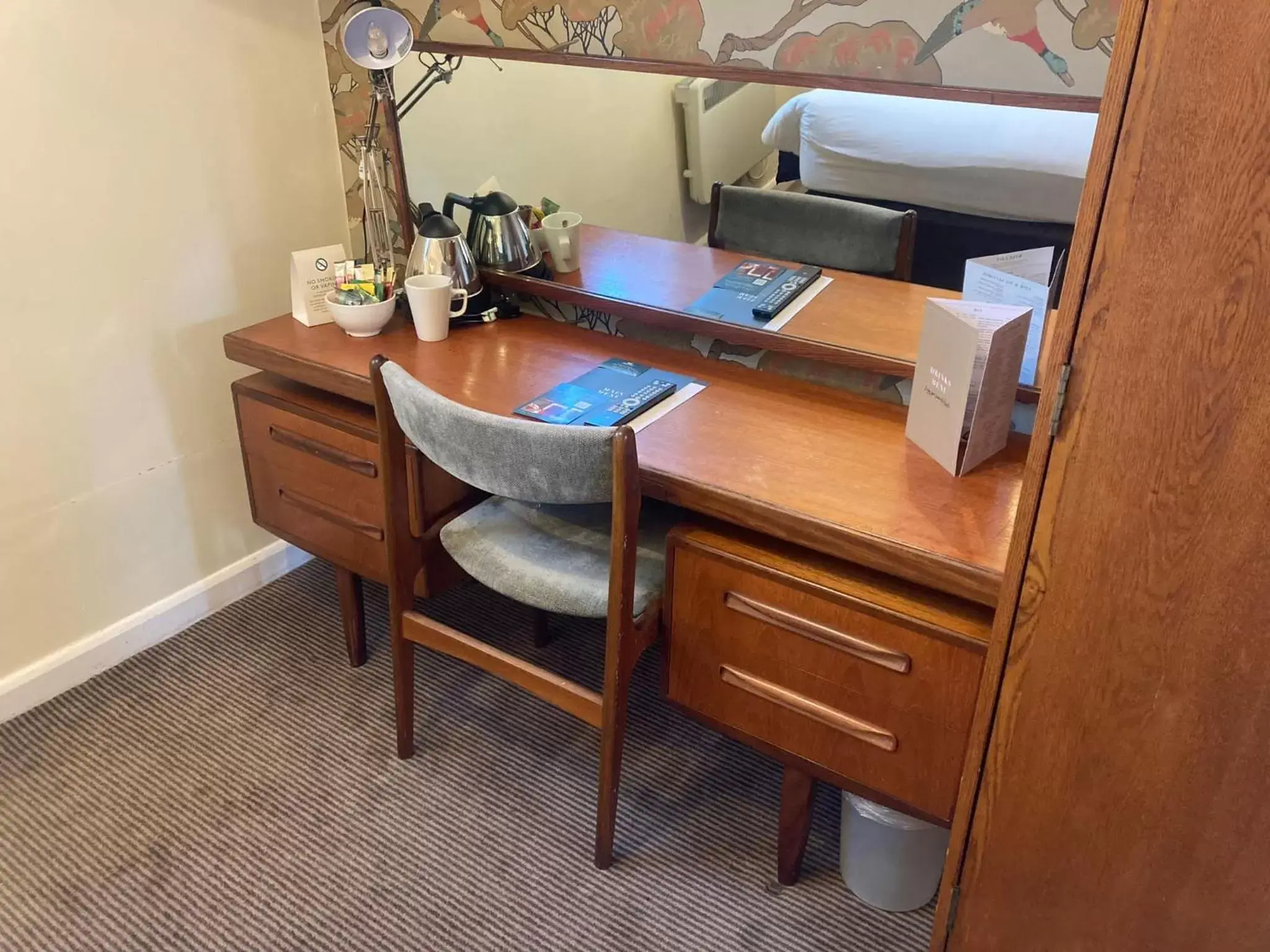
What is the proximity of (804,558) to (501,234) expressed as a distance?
38.1 inches

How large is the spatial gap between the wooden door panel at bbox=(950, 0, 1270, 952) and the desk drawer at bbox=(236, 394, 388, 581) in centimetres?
110

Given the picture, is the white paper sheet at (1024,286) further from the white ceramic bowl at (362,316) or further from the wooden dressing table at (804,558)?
the white ceramic bowl at (362,316)

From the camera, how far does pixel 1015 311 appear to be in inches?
51.7

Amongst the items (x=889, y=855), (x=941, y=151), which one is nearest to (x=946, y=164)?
(x=941, y=151)

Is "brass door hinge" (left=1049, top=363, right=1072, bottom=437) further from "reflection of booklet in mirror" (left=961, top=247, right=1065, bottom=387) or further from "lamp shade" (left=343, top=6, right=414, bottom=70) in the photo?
"lamp shade" (left=343, top=6, right=414, bottom=70)

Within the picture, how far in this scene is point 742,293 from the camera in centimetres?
174

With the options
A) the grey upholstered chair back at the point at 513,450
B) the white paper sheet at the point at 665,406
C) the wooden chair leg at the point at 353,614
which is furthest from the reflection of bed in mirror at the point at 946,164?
the wooden chair leg at the point at 353,614

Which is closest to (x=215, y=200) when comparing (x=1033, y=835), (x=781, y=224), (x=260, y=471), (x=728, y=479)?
(x=260, y=471)

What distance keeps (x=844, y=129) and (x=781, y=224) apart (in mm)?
194

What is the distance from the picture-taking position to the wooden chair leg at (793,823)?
1.48 metres

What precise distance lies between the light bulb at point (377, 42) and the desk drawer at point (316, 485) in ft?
2.22

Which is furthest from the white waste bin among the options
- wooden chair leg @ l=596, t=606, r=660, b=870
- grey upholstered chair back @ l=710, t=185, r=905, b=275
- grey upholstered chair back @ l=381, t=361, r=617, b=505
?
grey upholstered chair back @ l=710, t=185, r=905, b=275

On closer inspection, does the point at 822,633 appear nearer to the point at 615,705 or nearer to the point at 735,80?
the point at 615,705

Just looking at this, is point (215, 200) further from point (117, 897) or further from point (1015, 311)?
point (1015, 311)
